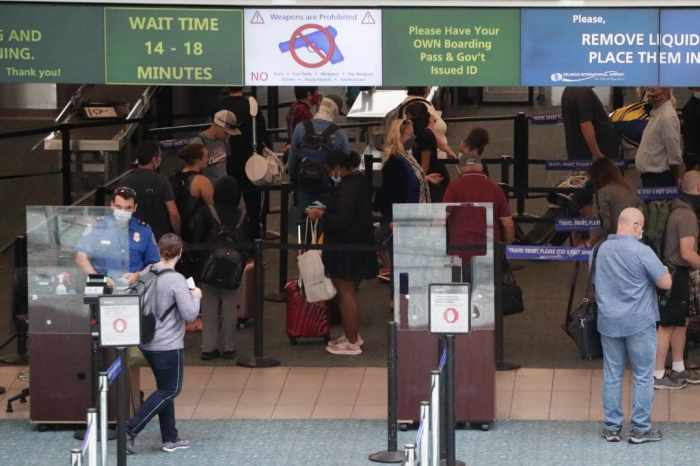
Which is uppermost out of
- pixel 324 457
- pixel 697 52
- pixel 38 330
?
pixel 697 52

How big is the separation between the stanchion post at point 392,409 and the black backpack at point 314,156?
3.63 metres

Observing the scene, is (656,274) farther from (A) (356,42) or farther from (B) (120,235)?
(B) (120,235)

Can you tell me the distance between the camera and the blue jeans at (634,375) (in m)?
11.2

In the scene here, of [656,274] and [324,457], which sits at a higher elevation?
[656,274]

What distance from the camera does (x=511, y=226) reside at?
13.5m

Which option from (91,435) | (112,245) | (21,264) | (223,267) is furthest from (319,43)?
(91,435)

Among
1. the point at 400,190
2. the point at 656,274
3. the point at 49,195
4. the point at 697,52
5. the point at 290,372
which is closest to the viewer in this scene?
the point at 656,274

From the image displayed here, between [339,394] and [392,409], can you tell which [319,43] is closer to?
[339,394]

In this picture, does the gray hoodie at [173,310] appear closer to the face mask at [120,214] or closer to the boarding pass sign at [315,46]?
the face mask at [120,214]

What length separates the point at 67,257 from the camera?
11.8 metres

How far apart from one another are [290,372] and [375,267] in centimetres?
109

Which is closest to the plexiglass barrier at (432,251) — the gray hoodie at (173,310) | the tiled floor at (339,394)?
the tiled floor at (339,394)

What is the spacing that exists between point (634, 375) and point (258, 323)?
134 inches

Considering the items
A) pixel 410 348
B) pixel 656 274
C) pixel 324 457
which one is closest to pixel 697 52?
pixel 656 274
